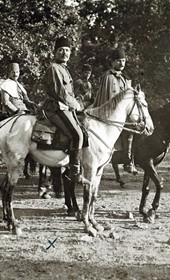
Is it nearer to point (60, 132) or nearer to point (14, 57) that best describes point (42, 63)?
point (14, 57)

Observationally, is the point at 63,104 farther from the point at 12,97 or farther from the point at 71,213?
the point at 71,213

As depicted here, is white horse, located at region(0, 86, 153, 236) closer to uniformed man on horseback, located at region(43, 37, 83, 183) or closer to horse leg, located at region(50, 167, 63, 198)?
uniformed man on horseback, located at region(43, 37, 83, 183)

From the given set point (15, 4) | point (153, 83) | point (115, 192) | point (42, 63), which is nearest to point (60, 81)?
point (115, 192)

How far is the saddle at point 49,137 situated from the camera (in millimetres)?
8391

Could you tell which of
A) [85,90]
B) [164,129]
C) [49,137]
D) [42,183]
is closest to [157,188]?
[164,129]

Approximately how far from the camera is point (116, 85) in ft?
32.8

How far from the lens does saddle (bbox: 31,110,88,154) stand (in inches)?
330

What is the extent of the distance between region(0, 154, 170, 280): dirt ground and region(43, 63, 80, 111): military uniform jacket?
90.0 inches

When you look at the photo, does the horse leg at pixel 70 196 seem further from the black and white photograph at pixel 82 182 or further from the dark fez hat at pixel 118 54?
the dark fez hat at pixel 118 54

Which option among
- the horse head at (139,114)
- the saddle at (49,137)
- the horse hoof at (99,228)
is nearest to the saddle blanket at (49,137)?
the saddle at (49,137)

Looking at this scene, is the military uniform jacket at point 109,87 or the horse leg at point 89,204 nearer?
the horse leg at point 89,204

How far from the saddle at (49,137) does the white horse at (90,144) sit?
0.11 m

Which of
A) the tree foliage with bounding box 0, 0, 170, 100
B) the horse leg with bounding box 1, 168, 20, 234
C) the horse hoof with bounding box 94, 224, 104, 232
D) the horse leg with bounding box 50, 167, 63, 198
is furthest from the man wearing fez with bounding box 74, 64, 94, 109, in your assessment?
the tree foliage with bounding box 0, 0, 170, 100

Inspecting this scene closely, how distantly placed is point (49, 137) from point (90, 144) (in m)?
0.76
